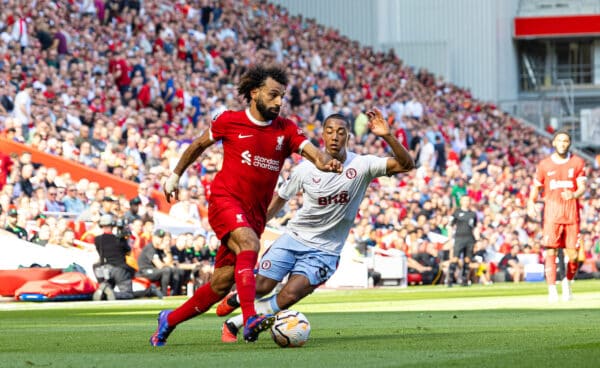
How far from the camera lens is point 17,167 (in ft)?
85.4

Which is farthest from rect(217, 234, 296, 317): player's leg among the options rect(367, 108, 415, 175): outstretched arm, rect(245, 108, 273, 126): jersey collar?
rect(245, 108, 273, 126): jersey collar

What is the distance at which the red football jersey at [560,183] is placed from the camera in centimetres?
1914

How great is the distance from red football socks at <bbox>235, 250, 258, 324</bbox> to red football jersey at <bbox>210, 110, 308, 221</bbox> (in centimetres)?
51

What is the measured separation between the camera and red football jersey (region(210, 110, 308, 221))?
413 inches

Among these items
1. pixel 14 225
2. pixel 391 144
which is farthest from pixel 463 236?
pixel 391 144

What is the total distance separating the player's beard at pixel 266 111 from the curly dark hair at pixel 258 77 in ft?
0.51

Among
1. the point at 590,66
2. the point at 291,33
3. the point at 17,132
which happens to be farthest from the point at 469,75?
the point at 17,132

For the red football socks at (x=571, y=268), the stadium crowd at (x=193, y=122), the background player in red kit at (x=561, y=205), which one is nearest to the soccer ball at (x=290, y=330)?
the background player in red kit at (x=561, y=205)

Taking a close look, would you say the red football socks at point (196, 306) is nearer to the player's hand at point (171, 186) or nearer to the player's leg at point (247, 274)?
the player's leg at point (247, 274)

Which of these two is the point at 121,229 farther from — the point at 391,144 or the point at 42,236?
the point at 391,144

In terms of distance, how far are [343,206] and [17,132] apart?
17.1 meters

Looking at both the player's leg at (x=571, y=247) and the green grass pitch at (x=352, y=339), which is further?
the player's leg at (x=571, y=247)

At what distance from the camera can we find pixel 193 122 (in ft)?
113

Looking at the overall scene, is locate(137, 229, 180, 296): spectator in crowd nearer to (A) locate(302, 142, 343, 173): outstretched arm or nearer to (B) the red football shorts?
(B) the red football shorts
